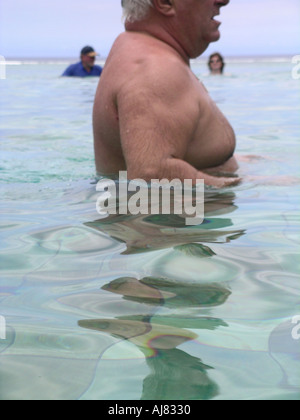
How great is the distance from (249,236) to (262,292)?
57 centimetres

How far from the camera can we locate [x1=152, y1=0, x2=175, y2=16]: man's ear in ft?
10.1

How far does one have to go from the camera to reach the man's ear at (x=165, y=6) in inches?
121

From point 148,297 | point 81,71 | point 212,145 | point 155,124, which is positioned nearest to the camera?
point 148,297

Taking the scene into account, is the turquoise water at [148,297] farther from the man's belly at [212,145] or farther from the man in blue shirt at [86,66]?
the man in blue shirt at [86,66]

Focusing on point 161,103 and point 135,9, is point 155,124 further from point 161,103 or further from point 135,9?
point 135,9

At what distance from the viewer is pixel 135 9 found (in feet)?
10.1

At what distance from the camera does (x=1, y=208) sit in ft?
9.32

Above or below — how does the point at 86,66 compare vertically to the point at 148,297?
below

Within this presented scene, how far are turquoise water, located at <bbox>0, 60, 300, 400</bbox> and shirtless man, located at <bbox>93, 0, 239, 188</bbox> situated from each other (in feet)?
0.79

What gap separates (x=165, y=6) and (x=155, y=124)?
0.80 meters
